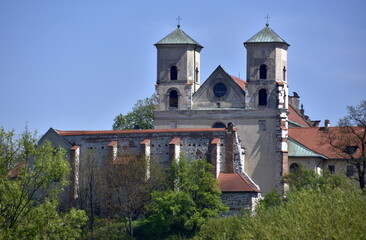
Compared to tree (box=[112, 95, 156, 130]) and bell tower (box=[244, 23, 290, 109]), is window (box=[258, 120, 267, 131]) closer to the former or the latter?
bell tower (box=[244, 23, 290, 109])

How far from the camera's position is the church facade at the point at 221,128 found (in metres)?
80.5

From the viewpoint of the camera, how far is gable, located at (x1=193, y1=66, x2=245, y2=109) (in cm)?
8681

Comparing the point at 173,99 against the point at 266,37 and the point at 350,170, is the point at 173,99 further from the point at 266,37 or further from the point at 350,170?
the point at 350,170

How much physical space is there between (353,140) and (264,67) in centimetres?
803

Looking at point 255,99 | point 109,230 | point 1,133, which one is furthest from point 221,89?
point 1,133

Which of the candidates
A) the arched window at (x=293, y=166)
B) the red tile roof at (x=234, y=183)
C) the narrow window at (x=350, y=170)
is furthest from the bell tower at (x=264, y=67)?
the red tile roof at (x=234, y=183)

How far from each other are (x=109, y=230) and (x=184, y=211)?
4.83 m

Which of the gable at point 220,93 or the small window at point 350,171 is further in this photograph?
the small window at point 350,171

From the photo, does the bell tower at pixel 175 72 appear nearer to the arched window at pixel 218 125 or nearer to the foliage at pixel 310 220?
the arched window at pixel 218 125

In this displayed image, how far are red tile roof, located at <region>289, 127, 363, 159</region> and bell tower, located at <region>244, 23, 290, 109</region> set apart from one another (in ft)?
16.1

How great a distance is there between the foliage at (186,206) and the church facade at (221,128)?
2230mm

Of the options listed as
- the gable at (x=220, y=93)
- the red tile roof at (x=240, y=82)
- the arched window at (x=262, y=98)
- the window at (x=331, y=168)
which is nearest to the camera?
the arched window at (x=262, y=98)

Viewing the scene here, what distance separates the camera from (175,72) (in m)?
88.7

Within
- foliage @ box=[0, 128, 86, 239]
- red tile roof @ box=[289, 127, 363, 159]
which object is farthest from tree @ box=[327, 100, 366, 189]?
foliage @ box=[0, 128, 86, 239]
